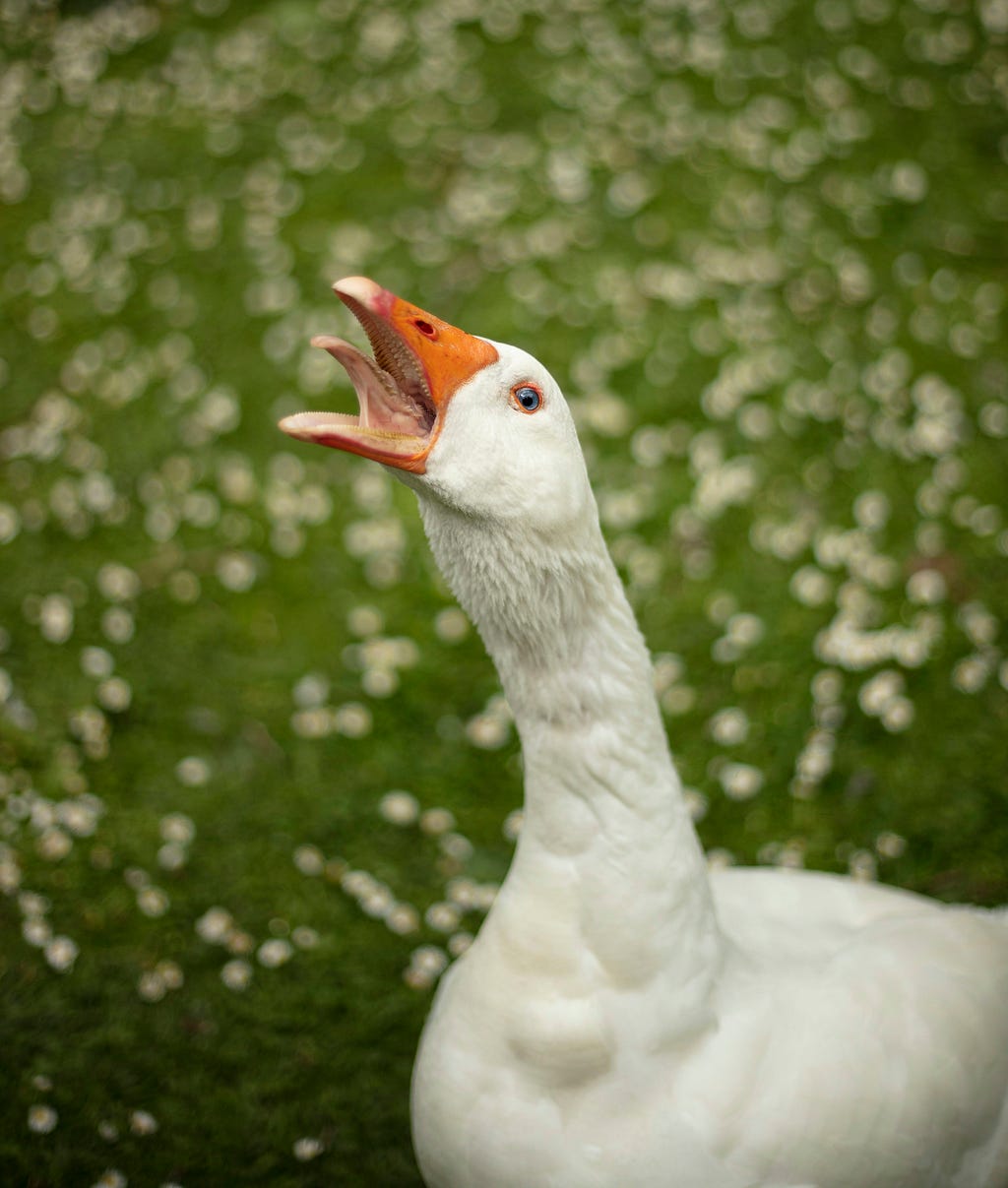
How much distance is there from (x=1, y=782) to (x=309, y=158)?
178 inches

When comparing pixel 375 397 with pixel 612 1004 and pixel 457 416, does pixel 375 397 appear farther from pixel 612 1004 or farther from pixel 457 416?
pixel 612 1004

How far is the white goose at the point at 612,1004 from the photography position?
75.4 inches

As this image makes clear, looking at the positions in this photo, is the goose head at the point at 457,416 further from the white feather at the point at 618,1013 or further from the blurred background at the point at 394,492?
the blurred background at the point at 394,492

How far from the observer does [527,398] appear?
5.92ft

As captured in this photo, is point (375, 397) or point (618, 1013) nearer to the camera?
point (375, 397)

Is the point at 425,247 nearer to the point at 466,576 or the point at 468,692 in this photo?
the point at 468,692

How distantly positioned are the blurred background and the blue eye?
7.04 feet

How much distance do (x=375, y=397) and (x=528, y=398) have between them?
0.25 m

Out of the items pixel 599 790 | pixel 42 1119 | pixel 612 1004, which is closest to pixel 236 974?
pixel 42 1119

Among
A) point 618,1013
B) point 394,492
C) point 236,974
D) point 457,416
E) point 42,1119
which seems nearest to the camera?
point 457,416

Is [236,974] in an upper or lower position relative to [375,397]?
lower

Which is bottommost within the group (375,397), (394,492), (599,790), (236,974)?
(236,974)

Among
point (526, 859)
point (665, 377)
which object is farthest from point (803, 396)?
point (526, 859)

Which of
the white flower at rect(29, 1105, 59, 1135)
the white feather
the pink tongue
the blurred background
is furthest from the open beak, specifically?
the white flower at rect(29, 1105, 59, 1135)
